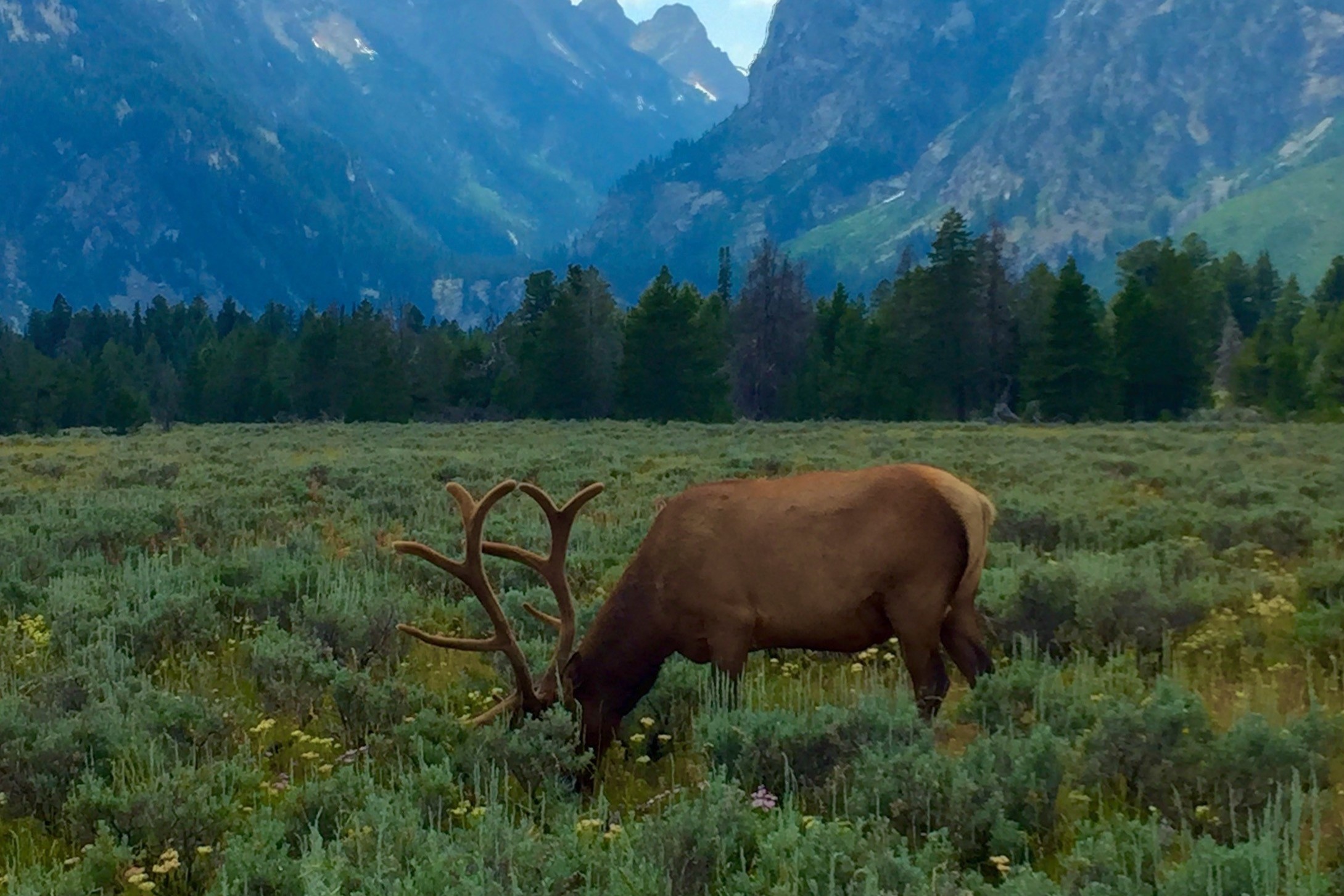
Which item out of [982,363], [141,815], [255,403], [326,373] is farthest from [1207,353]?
[141,815]

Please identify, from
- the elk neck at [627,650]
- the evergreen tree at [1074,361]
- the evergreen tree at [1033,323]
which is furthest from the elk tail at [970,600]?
the evergreen tree at [1033,323]

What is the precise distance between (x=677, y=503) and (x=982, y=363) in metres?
49.5

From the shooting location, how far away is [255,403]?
67.9 metres

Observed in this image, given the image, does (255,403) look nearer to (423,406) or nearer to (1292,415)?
(423,406)

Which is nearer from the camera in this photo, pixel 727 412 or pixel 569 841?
pixel 569 841

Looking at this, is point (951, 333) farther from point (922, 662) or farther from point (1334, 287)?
point (922, 662)

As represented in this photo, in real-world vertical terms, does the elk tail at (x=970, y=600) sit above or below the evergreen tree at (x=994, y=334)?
below

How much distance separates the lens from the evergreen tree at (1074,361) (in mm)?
48250

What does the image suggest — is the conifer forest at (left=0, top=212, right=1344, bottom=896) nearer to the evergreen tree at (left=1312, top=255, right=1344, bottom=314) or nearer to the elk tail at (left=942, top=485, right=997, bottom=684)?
the elk tail at (left=942, top=485, right=997, bottom=684)

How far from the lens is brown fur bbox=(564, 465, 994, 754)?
19.1 ft

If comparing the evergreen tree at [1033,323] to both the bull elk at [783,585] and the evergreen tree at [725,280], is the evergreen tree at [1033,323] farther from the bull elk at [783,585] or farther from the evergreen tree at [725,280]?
the bull elk at [783,585]

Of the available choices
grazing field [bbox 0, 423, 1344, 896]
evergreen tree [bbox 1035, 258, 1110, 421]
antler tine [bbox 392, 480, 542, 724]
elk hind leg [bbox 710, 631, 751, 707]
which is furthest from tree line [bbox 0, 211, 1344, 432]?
antler tine [bbox 392, 480, 542, 724]

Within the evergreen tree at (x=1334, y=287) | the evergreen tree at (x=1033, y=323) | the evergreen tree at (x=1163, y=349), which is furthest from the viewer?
the evergreen tree at (x=1334, y=287)

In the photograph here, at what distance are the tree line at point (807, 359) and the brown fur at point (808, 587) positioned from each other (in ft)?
132
